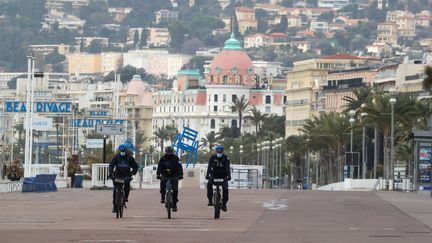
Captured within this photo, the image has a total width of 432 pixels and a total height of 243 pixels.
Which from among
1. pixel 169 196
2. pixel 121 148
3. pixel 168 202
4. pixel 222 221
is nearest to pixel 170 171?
pixel 169 196

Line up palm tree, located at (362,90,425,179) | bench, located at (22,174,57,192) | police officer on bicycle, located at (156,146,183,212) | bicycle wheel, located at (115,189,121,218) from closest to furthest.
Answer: bicycle wheel, located at (115,189,121,218) < police officer on bicycle, located at (156,146,183,212) < bench, located at (22,174,57,192) < palm tree, located at (362,90,425,179)

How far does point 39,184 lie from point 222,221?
2572 centimetres

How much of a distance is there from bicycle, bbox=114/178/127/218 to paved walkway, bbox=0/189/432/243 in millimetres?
290

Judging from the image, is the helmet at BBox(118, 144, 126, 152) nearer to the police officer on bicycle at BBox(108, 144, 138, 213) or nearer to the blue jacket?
the police officer on bicycle at BBox(108, 144, 138, 213)

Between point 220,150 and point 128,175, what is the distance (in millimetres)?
2081

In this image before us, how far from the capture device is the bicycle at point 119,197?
44975 millimetres

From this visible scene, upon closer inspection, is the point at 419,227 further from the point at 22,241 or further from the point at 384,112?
the point at 384,112

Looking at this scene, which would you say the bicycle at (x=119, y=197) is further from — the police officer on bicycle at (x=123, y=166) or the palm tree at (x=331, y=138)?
the palm tree at (x=331, y=138)

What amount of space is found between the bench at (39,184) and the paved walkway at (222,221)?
753 cm

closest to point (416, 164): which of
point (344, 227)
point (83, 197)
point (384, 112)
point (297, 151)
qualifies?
point (83, 197)

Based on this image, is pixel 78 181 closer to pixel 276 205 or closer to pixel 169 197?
pixel 276 205

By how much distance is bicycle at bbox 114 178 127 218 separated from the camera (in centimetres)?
4497

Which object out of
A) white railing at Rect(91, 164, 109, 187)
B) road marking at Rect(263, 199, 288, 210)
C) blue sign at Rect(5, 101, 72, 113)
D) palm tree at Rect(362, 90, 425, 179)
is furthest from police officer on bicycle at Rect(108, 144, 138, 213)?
palm tree at Rect(362, 90, 425, 179)

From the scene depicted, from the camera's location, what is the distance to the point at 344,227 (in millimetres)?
41406
